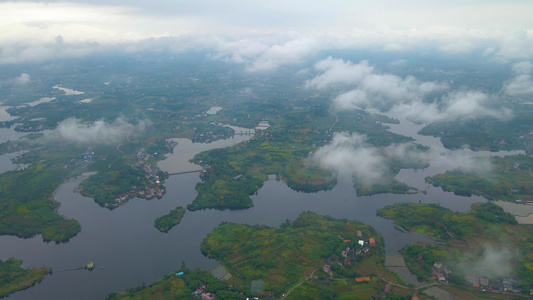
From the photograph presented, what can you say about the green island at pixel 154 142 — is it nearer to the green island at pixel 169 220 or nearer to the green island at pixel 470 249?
the green island at pixel 169 220

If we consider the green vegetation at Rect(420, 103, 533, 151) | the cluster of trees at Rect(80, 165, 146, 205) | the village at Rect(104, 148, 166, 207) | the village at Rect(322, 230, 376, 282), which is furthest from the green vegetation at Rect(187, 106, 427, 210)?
the village at Rect(322, 230, 376, 282)

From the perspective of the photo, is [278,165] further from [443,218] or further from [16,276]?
[16,276]

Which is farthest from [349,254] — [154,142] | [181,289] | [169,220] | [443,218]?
[154,142]

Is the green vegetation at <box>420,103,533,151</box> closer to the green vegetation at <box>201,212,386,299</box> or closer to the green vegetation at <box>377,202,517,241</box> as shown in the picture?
the green vegetation at <box>377,202,517,241</box>

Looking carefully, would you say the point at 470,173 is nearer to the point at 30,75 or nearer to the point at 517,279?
the point at 517,279

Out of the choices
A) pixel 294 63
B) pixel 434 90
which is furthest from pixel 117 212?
pixel 294 63

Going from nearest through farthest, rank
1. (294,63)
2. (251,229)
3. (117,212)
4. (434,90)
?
1. (251,229)
2. (117,212)
3. (434,90)
4. (294,63)
